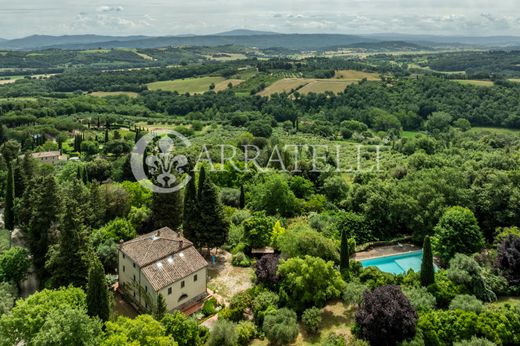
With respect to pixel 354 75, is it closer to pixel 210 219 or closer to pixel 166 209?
pixel 166 209

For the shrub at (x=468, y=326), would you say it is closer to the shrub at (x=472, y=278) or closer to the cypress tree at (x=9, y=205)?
the shrub at (x=472, y=278)

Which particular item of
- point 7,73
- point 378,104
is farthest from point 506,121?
point 7,73

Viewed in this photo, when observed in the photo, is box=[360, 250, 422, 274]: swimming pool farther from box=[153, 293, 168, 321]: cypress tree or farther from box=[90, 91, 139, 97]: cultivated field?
box=[90, 91, 139, 97]: cultivated field

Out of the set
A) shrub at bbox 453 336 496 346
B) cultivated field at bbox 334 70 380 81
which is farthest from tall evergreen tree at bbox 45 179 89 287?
cultivated field at bbox 334 70 380 81

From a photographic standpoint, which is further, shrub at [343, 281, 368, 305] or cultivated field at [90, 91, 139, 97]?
cultivated field at [90, 91, 139, 97]

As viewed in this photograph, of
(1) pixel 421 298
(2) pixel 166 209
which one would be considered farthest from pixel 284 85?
(1) pixel 421 298
